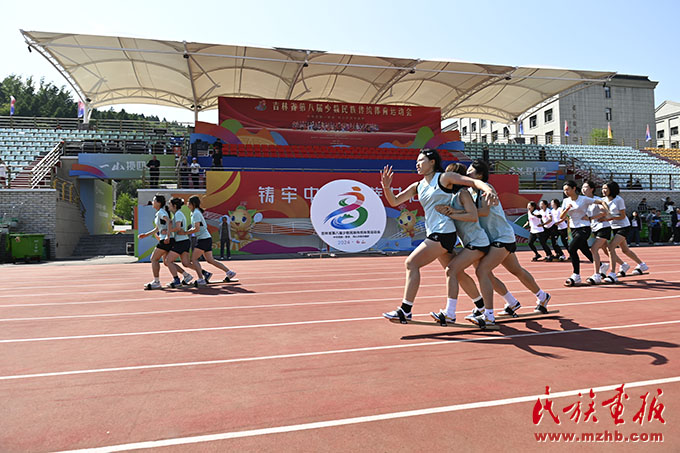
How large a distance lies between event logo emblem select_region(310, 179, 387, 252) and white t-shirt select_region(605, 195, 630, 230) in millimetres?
8262

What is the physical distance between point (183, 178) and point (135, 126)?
482 inches

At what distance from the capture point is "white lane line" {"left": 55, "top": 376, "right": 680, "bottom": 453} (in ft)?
8.21

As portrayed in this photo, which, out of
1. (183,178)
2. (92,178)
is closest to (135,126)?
(92,178)

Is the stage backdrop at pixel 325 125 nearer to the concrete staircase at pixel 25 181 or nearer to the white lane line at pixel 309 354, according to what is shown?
the concrete staircase at pixel 25 181

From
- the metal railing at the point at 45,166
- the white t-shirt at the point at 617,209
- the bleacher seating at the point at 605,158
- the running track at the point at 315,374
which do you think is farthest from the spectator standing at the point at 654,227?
the metal railing at the point at 45,166

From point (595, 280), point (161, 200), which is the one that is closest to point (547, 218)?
point (595, 280)

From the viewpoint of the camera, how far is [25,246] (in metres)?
17.6

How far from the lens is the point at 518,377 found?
3510 millimetres

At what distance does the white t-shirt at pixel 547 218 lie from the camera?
1402 centimetres

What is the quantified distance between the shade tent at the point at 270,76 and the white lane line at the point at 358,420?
21.4 m

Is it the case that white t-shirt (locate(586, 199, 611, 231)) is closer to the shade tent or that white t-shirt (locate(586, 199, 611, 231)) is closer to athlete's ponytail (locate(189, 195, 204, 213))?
athlete's ponytail (locate(189, 195, 204, 213))

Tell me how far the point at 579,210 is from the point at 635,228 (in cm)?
1704

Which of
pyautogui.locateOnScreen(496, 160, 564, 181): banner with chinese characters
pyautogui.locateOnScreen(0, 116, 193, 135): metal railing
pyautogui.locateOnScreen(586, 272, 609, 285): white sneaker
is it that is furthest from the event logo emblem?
pyautogui.locateOnScreen(0, 116, 193, 135): metal railing

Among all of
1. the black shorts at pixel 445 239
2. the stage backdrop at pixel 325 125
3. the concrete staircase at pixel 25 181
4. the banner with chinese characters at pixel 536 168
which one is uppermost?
the stage backdrop at pixel 325 125
